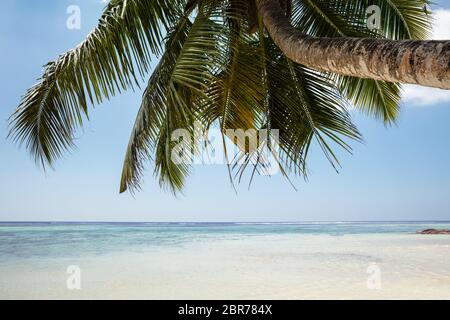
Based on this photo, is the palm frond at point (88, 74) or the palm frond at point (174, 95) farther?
the palm frond at point (88, 74)

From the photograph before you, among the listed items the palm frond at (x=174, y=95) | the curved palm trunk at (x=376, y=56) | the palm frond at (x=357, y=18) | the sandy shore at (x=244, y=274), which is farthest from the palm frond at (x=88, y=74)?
the sandy shore at (x=244, y=274)

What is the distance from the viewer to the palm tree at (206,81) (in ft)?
12.4

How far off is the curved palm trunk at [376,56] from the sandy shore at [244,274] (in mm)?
7874

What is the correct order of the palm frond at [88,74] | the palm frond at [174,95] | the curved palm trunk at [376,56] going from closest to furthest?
the curved palm trunk at [376,56] < the palm frond at [174,95] < the palm frond at [88,74]

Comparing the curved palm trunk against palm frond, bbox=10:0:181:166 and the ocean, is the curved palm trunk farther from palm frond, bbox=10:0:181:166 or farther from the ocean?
the ocean

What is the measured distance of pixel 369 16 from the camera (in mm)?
4793

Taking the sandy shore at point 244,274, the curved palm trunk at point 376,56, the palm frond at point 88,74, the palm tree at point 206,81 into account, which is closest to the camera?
the curved palm trunk at point 376,56

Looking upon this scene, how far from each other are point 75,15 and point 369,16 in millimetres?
2655

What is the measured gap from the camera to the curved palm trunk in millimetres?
1718

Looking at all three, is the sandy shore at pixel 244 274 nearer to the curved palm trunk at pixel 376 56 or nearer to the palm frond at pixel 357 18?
A: the palm frond at pixel 357 18

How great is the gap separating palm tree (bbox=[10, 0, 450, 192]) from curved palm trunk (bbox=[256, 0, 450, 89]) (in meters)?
0.51

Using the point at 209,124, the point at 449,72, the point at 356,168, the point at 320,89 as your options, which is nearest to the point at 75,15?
the point at 209,124

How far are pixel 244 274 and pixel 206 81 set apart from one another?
36.2 ft
